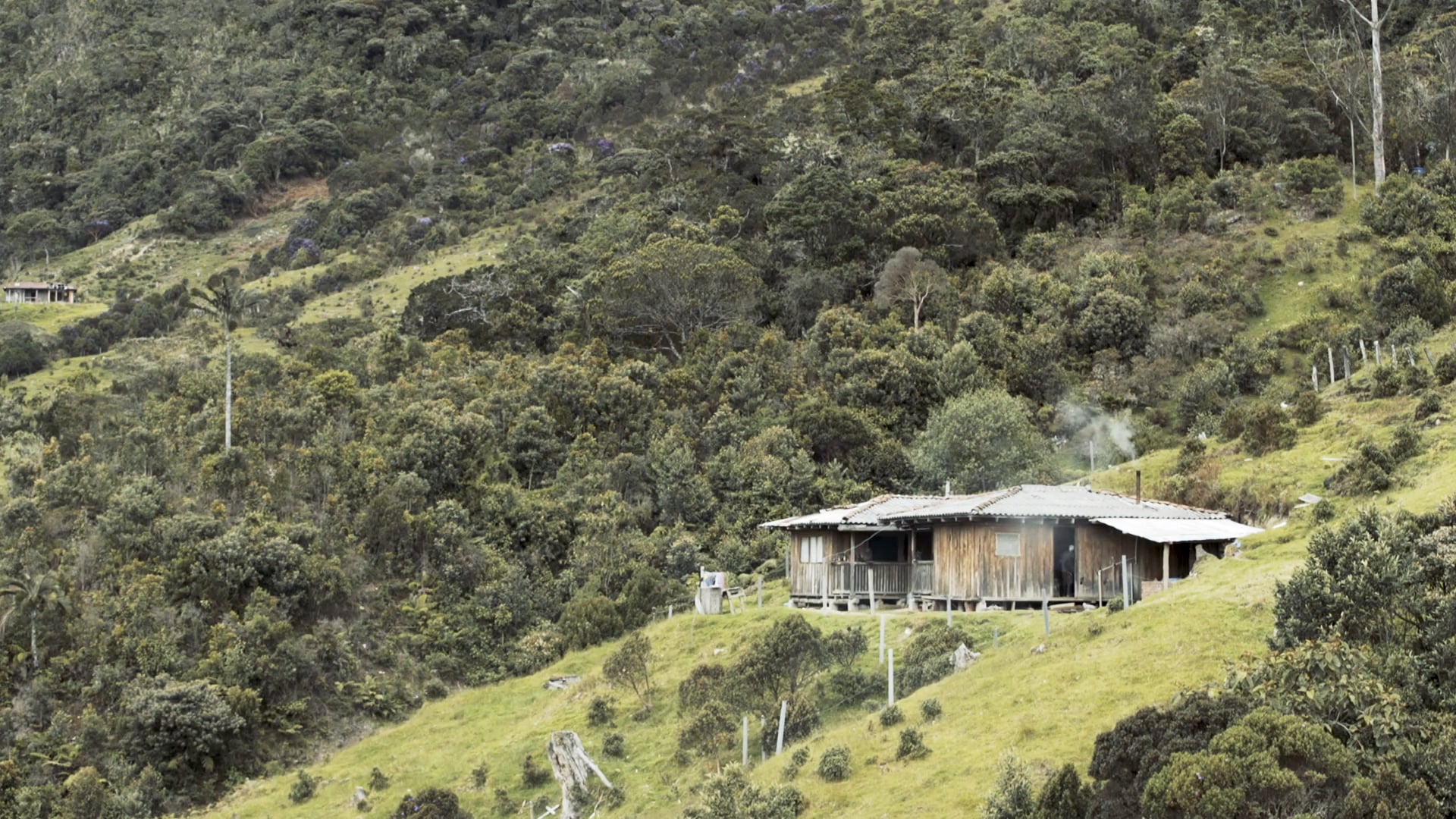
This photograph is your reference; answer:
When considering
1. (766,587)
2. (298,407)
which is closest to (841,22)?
(298,407)

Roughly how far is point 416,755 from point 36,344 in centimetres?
4525

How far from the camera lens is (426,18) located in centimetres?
12225

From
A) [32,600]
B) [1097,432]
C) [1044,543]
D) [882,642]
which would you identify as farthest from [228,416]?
[1097,432]

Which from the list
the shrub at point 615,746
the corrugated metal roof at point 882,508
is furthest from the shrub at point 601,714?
the corrugated metal roof at point 882,508

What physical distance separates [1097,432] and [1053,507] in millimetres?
17903

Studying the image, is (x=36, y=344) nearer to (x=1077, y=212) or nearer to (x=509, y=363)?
(x=509, y=363)

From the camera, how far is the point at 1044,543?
3228 centimetres

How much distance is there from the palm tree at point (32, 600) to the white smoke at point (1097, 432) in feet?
108

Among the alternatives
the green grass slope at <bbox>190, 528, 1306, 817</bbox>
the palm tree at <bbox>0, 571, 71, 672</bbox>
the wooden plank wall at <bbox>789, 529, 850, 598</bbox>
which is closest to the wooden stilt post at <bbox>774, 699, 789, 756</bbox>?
the green grass slope at <bbox>190, 528, 1306, 817</bbox>

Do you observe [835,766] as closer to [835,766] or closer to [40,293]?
[835,766]

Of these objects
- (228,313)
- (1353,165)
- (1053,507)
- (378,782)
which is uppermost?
(1353,165)

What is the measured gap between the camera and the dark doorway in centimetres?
3244

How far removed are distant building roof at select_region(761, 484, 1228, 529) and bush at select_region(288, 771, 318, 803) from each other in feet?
45.3

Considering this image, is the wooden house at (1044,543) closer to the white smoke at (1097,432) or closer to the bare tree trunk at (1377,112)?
the white smoke at (1097,432)
